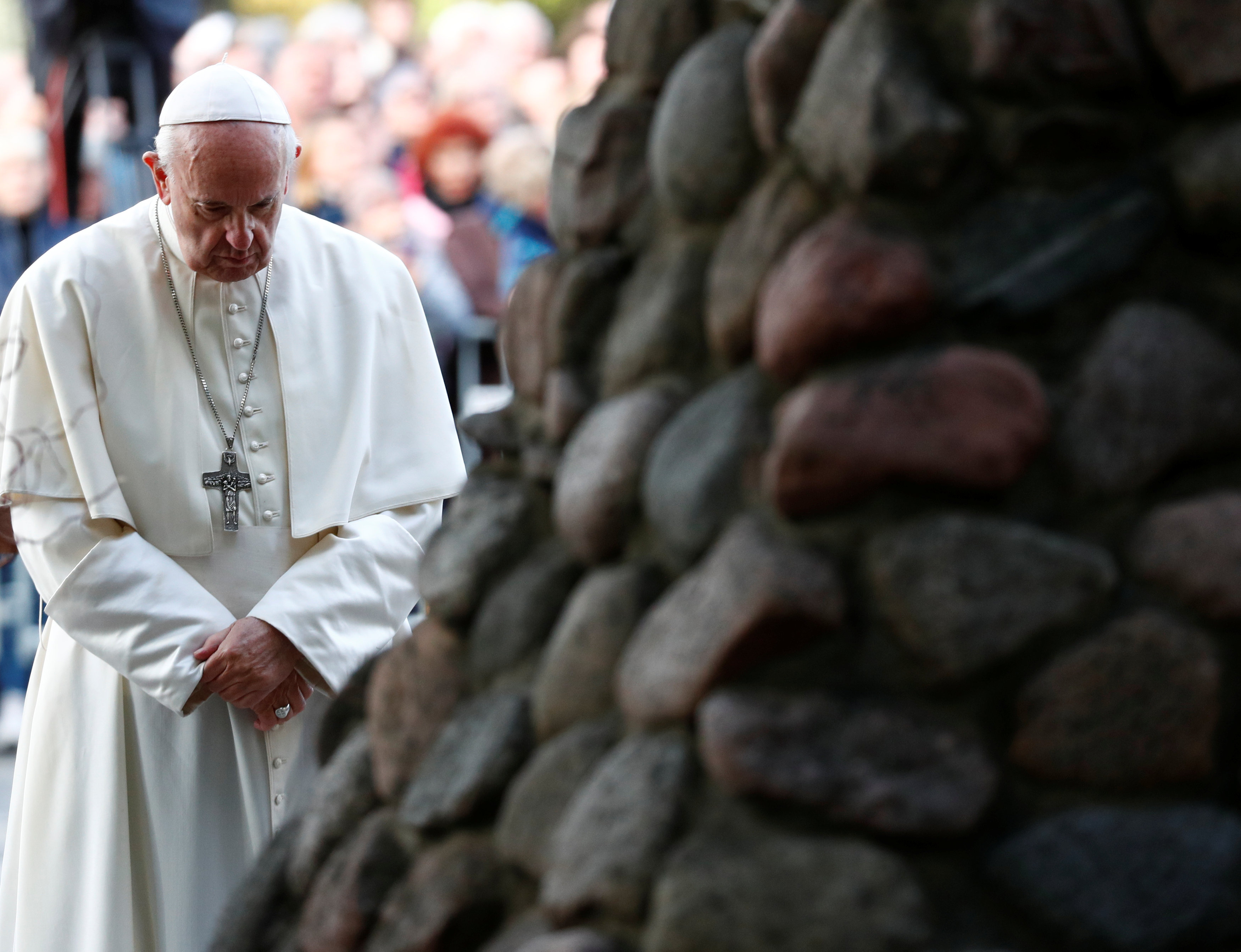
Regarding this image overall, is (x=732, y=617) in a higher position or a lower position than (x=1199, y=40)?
lower

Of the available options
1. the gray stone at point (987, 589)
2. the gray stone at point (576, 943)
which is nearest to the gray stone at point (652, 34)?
the gray stone at point (987, 589)

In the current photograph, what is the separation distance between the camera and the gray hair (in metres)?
2.29

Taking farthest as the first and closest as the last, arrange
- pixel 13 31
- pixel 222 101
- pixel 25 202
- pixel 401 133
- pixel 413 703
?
1. pixel 401 133
2. pixel 13 31
3. pixel 25 202
4. pixel 222 101
5. pixel 413 703

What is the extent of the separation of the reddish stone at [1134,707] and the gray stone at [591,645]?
0.35 metres

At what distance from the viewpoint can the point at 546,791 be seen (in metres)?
1.18

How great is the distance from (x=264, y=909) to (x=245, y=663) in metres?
0.87

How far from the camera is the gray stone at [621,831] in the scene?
104 centimetres

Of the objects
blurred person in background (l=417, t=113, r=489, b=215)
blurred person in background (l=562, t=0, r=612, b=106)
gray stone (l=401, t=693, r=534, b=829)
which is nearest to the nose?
gray stone (l=401, t=693, r=534, b=829)

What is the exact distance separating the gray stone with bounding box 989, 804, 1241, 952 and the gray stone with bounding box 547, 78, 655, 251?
712 millimetres

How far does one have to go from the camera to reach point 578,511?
1.25 metres

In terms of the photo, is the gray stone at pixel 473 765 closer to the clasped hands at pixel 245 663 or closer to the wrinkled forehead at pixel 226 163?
the clasped hands at pixel 245 663

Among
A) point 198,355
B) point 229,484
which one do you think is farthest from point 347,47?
point 229,484

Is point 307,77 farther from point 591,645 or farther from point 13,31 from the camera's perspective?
point 591,645

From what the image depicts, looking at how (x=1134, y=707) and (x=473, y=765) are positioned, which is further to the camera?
(x=473, y=765)
